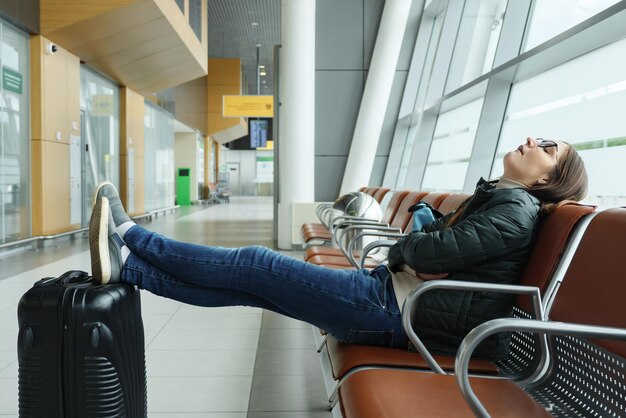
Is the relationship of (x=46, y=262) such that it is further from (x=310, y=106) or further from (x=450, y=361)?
(x=450, y=361)

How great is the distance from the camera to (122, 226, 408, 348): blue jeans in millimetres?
1785

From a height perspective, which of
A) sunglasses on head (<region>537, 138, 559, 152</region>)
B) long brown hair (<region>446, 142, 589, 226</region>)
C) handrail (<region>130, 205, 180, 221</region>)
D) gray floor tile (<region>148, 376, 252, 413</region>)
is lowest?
handrail (<region>130, 205, 180, 221</region>)

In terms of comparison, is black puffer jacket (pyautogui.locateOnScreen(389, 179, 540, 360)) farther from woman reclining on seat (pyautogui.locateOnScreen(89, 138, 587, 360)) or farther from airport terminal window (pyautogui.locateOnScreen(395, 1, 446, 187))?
airport terminal window (pyautogui.locateOnScreen(395, 1, 446, 187))

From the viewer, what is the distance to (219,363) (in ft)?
9.72

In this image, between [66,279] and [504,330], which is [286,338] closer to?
[66,279]

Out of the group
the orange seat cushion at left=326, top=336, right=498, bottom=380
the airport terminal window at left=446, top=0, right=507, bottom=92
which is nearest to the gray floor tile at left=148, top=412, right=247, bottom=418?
the orange seat cushion at left=326, top=336, right=498, bottom=380

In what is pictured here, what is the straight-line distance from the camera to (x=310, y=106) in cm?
771

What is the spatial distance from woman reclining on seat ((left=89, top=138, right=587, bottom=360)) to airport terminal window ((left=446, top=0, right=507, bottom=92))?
13.8 ft

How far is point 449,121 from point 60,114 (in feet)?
18.6

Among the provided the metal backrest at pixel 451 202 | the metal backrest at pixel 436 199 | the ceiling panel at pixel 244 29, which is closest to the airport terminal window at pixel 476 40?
the metal backrest at pixel 436 199

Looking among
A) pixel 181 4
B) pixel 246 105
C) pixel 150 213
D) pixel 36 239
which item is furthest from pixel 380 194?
pixel 246 105

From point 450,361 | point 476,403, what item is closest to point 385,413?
point 476,403

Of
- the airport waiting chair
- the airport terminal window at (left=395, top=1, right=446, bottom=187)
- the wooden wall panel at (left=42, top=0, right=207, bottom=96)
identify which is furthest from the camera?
the wooden wall panel at (left=42, top=0, right=207, bottom=96)

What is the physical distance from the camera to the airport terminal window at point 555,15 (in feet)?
13.0
